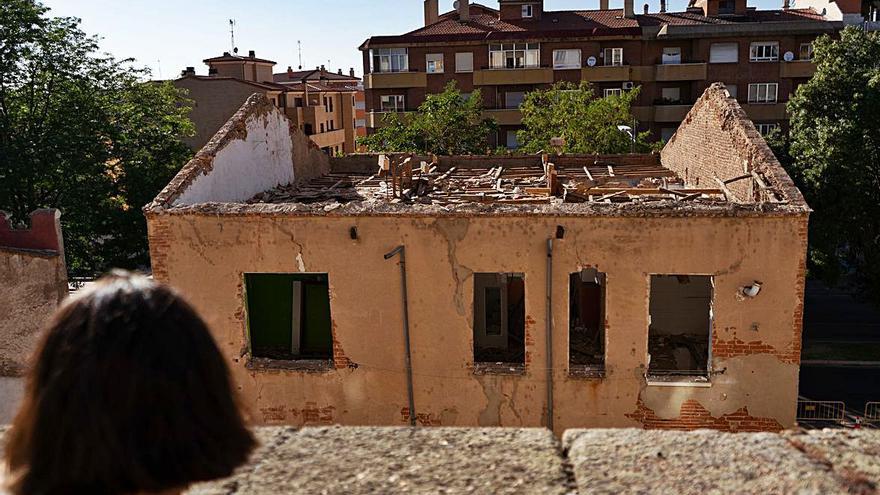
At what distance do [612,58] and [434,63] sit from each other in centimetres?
1046

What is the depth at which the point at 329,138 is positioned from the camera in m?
54.9

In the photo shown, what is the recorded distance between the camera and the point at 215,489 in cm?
259

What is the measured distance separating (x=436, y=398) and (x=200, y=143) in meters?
35.1

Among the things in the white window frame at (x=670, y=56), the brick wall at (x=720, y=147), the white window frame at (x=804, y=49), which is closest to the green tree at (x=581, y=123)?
the white window frame at (x=670, y=56)

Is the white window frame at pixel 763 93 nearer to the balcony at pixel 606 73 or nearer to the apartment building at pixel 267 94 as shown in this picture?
the balcony at pixel 606 73

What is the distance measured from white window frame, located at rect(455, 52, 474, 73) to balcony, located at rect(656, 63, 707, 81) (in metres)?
10.9

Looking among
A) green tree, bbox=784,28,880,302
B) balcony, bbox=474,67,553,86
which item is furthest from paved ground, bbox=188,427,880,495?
balcony, bbox=474,67,553,86

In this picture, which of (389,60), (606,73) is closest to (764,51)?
(606,73)

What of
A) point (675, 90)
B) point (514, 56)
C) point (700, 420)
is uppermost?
point (514, 56)

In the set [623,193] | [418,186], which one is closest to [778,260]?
[623,193]

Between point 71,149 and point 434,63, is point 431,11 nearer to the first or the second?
point 434,63

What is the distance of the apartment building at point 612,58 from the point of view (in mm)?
41625

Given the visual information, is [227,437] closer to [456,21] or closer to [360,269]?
[360,269]

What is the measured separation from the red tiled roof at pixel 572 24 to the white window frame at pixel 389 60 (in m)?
0.74
